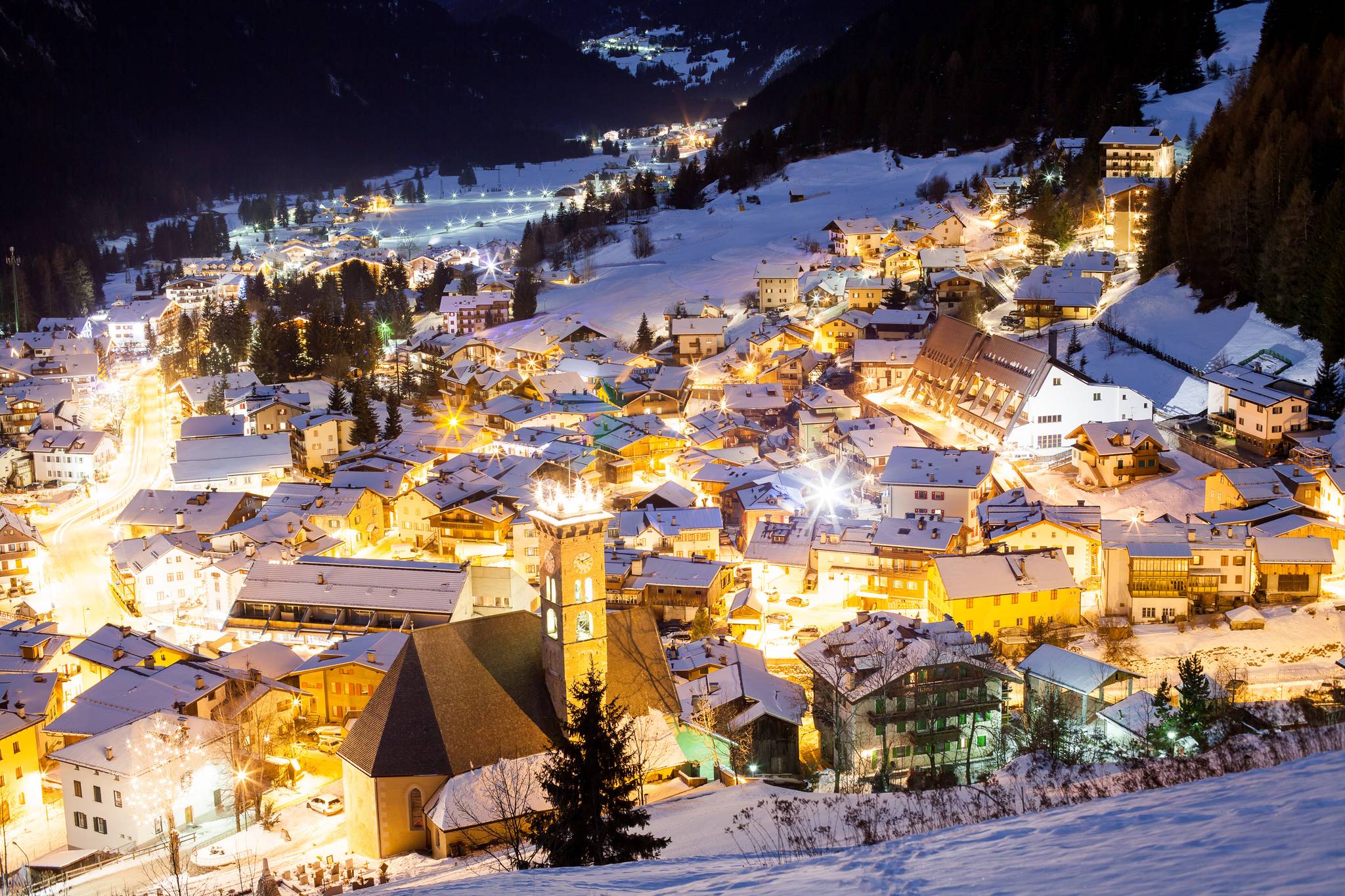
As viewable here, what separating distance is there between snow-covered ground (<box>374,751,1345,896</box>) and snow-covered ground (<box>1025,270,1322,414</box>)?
22931 millimetres

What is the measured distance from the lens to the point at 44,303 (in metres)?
64.6

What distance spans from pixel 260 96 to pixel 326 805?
362ft

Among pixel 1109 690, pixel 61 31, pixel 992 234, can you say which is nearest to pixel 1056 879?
pixel 1109 690

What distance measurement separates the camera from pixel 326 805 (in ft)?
48.5

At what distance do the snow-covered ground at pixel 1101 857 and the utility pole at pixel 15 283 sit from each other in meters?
59.0

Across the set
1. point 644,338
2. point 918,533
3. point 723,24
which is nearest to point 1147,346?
point 918,533

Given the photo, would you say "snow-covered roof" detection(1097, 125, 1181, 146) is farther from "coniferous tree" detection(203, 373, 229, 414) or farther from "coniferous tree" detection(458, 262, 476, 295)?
"coniferous tree" detection(203, 373, 229, 414)

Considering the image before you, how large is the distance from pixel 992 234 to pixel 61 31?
83.0 metres

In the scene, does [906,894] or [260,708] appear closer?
[906,894]

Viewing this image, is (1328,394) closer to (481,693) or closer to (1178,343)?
(1178,343)

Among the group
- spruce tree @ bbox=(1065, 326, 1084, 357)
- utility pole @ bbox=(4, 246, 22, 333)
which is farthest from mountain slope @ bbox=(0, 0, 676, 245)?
spruce tree @ bbox=(1065, 326, 1084, 357)

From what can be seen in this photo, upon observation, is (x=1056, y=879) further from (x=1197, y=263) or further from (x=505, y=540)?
Answer: (x=1197, y=263)

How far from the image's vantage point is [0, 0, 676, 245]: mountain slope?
3435 inches

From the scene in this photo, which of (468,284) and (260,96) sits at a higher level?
(260,96)
